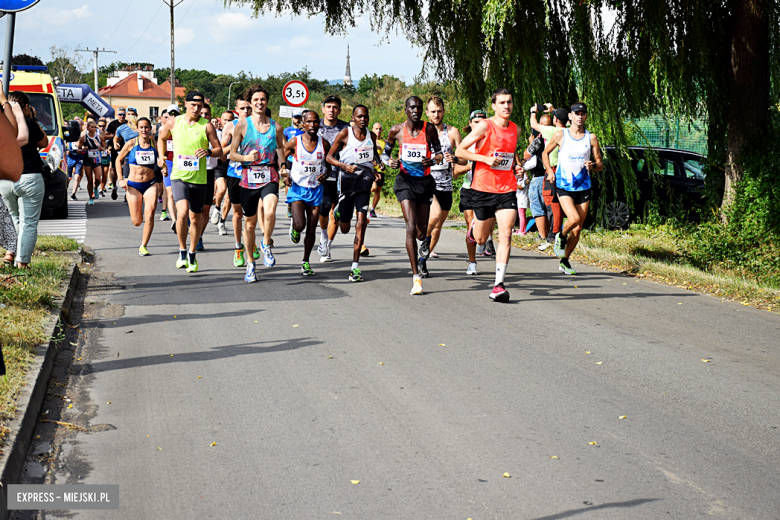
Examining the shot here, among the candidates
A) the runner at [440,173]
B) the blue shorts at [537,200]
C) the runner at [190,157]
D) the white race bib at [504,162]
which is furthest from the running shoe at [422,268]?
the blue shorts at [537,200]

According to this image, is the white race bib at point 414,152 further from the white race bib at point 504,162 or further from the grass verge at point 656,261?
the grass verge at point 656,261

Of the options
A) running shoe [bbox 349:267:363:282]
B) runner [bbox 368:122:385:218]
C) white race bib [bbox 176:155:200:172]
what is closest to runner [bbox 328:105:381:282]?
running shoe [bbox 349:267:363:282]

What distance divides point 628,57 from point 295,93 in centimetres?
816

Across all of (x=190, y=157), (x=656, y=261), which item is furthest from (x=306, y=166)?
(x=656, y=261)

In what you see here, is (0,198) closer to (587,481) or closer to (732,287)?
(587,481)

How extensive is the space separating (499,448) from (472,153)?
4.85m

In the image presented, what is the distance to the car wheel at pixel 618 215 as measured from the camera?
15.4 m

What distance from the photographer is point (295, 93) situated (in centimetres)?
1798

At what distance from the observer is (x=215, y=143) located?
32.7 ft

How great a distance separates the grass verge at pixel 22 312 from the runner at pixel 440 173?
408 centimetres

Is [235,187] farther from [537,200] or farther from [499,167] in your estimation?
[537,200]

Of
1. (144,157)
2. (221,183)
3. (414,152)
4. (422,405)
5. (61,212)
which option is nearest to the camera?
(422,405)

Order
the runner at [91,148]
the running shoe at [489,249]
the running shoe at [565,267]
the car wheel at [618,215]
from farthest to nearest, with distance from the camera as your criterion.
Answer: the runner at [91,148]
the car wheel at [618,215]
the running shoe at [489,249]
the running shoe at [565,267]

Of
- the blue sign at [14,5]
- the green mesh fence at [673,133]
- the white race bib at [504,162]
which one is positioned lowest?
the white race bib at [504,162]
